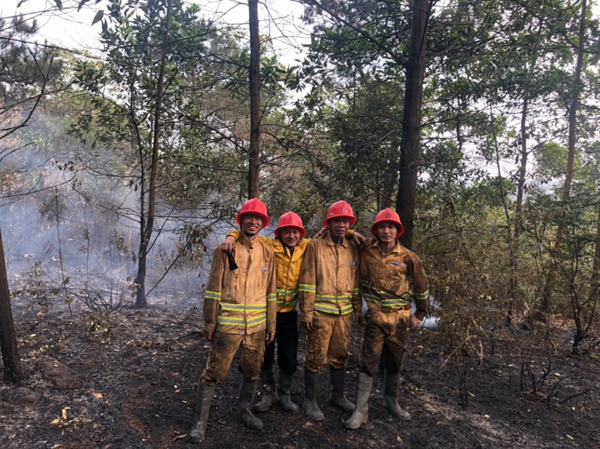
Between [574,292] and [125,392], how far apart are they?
20.4 feet

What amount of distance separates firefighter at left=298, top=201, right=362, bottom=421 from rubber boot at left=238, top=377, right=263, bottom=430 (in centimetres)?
55

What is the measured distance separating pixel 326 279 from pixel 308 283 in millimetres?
188

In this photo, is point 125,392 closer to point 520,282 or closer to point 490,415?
point 490,415

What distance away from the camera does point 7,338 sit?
164 inches

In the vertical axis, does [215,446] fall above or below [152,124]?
below

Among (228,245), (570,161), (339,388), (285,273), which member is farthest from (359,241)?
(570,161)

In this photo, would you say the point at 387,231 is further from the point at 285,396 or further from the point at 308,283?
the point at 285,396

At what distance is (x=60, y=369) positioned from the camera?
4.56m

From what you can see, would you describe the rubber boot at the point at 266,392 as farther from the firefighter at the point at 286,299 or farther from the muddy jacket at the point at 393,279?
the muddy jacket at the point at 393,279

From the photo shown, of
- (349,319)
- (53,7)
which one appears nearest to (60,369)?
(349,319)

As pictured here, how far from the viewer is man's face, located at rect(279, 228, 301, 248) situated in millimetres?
3928

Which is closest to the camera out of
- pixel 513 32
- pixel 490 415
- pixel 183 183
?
pixel 490 415

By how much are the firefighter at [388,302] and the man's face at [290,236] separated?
76 cm

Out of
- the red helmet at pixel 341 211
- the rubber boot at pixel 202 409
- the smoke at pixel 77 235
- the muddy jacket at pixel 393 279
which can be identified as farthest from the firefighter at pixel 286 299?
the smoke at pixel 77 235
